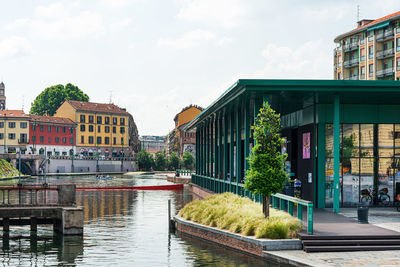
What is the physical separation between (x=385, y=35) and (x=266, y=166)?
69804 mm

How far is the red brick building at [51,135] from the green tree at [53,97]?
36.7ft

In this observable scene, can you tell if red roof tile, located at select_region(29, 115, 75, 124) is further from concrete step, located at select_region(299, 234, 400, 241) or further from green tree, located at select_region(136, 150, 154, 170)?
concrete step, located at select_region(299, 234, 400, 241)

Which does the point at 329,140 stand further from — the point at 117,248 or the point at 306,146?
the point at 117,248

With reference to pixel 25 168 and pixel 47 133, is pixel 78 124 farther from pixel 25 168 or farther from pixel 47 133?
pixel 25 168

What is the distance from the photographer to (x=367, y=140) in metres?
31.2

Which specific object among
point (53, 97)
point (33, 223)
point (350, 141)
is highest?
point (53, 97)

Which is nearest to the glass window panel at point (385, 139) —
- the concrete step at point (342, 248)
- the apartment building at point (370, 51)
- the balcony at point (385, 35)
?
the concrete step at point (342, 248)

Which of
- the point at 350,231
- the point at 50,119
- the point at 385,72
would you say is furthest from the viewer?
the point at 50,119

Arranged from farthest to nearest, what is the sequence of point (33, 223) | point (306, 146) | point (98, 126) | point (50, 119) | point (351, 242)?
point (98, 126), point (50, 119), point (306, 146), point (33, 223), point (351, 242)

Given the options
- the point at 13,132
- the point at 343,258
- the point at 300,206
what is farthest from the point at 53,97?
the point at 343,258

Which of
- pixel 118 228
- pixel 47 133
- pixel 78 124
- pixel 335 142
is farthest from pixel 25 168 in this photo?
pixel 335 142

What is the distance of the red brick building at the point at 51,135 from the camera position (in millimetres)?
129000

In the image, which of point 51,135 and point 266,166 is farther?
point 51,135

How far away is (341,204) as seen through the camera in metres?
30.8
